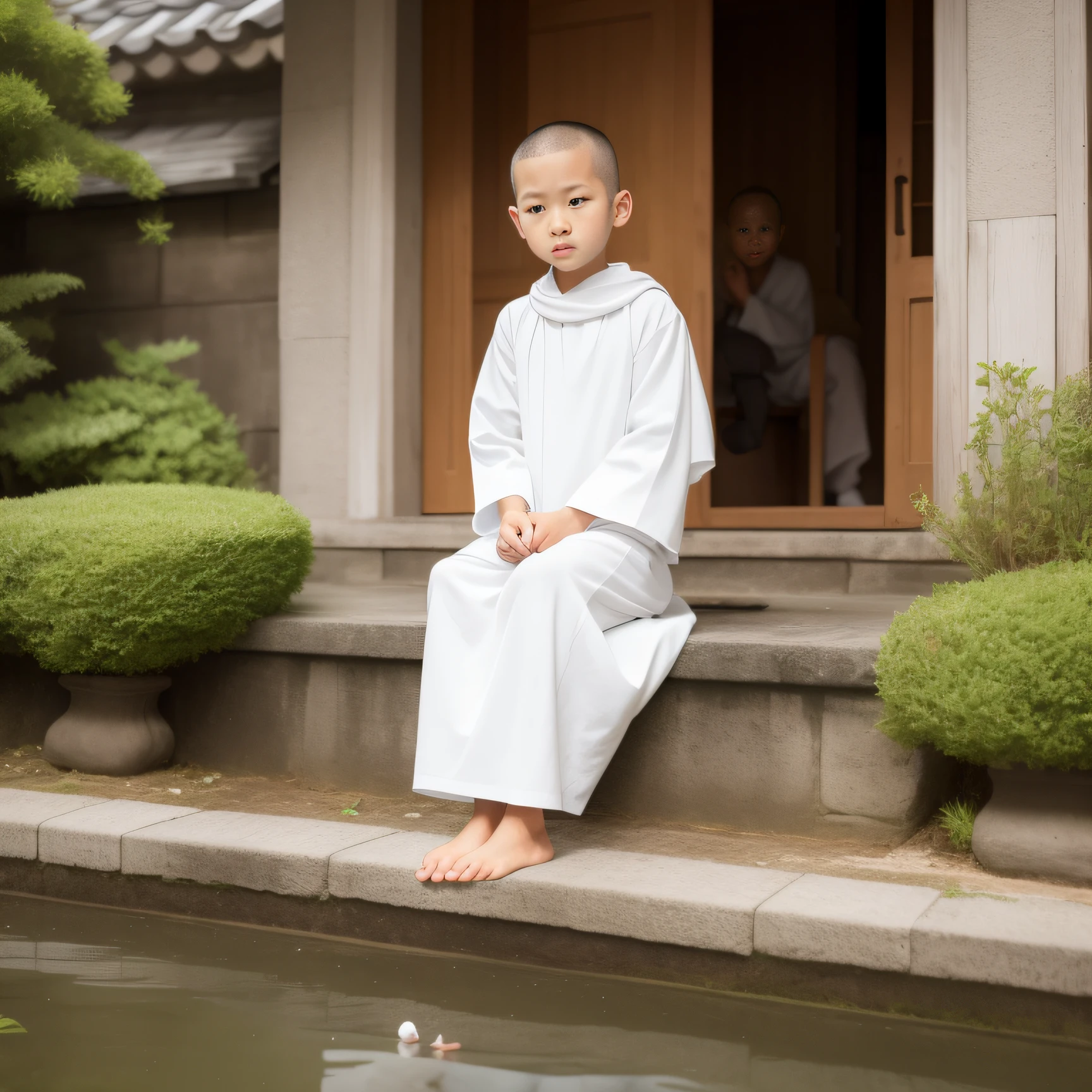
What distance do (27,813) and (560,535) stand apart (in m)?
1.67

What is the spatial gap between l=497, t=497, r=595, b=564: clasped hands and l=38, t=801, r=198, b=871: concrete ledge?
117 cm

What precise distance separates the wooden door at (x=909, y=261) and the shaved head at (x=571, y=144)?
2.58 m

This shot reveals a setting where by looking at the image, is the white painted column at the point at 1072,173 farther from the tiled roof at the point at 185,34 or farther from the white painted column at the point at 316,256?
the tiled roof at the point at 185,34

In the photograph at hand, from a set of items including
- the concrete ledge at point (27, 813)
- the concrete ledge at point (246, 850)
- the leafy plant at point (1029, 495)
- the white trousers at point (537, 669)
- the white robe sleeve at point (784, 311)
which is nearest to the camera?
the white trousers at point (537, 669)

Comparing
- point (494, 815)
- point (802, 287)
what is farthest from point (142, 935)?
point (802, 287)

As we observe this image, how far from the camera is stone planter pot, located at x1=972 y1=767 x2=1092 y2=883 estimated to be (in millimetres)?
2555

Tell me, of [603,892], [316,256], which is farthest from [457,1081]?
[316,256]

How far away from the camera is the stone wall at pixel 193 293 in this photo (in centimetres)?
642

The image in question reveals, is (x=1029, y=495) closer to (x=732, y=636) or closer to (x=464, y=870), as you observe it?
(x=732, y=636)

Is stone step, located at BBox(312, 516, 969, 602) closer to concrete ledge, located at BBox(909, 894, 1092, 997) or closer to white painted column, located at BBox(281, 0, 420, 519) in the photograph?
white painted column, located at BBox(281, 0, 420, 519)

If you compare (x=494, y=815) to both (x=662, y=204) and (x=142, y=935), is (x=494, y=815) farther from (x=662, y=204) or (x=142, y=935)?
(x=662, y=204)

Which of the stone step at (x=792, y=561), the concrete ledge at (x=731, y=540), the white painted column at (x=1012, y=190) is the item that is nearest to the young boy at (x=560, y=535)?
the stone step at (x=792, y=561)

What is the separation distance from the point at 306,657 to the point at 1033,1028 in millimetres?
2320

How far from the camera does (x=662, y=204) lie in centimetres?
568
